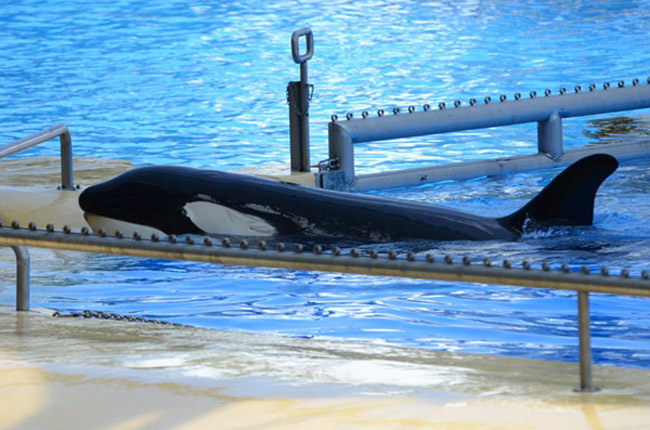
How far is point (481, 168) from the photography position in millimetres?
9047

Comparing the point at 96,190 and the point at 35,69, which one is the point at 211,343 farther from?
the point at 35,69

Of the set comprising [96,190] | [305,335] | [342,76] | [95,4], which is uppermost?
[95,4]

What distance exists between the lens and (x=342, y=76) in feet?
52.8

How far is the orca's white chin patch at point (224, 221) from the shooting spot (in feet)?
20.4

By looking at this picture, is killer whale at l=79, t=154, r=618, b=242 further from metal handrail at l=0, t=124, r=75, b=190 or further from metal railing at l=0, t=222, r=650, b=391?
metal railing at l=0, t=222, r=650, b=391

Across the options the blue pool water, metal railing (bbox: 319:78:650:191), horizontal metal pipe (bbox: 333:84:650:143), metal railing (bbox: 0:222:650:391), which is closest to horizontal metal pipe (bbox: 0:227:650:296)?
metal railing (bbox: 0:222:650:391)

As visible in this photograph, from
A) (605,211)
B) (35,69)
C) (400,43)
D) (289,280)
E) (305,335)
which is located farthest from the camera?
(400,43)

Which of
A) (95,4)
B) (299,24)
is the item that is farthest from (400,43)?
(95,4)

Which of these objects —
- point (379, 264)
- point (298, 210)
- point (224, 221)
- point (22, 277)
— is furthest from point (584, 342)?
point (224, 221)

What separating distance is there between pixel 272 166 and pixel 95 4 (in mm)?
15616

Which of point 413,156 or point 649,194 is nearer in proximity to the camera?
point 649,194

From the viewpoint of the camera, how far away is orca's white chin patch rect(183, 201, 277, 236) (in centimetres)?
621

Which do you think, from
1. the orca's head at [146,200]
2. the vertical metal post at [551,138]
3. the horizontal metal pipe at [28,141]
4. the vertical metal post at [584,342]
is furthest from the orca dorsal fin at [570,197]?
the vertical metal post at [584,342]

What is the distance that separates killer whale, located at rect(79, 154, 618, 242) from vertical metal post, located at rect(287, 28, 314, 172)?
181 centimetres
